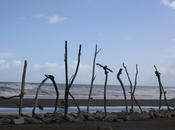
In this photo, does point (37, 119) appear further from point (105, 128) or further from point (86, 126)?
point (105, 128)

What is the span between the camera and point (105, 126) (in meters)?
17.0

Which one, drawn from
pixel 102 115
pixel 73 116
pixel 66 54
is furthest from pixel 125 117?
pixel 66 54

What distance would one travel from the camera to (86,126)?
702 inches

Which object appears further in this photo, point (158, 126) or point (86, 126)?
point (158, 126)

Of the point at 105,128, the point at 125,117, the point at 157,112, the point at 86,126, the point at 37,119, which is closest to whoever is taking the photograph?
the point at 105,128

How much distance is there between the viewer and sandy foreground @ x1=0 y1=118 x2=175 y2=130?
17.1 m

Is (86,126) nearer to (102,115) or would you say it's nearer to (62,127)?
(62,127)

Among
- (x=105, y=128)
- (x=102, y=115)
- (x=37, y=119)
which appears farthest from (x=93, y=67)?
(x=105, y=128)

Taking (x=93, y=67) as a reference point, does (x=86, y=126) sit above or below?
below

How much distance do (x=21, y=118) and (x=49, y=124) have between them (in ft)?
3.59

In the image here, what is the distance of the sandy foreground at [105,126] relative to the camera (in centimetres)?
1706

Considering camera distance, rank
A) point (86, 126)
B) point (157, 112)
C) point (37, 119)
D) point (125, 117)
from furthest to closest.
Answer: point (157, 112)
point (125, 117)
point (37, 119)
point (86, 126)

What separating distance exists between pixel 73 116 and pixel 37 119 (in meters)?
1.75

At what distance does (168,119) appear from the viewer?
21.8 metres
